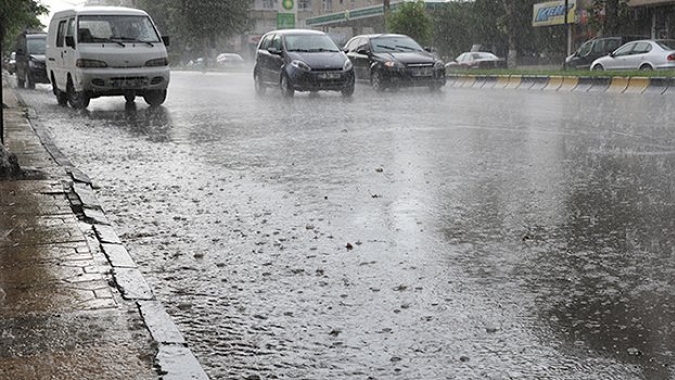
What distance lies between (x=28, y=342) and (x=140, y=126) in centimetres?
1063

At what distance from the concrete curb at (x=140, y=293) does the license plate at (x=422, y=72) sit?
52.6 ft

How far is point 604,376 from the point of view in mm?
3512

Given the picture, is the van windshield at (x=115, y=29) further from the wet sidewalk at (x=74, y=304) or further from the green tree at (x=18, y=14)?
the wet sidewalk at (x=74, y=304)

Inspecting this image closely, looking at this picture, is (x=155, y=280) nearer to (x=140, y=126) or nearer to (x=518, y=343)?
(x=518, y=343)

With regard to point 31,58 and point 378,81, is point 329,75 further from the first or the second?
point 31,58

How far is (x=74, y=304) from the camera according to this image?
4.34 meters

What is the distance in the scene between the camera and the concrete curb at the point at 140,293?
3555 mm

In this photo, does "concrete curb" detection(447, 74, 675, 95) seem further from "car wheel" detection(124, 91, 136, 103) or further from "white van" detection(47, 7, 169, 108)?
"car wheel" detection(124, 91, 136, 103)

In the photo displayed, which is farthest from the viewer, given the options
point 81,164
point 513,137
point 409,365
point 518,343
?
point 513,137

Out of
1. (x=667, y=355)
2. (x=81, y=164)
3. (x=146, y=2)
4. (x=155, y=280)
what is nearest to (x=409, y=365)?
(x=667, y=355)

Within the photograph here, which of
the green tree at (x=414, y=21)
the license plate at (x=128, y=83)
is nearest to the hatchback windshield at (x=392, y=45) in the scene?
the license plate at (x=128, y=83)

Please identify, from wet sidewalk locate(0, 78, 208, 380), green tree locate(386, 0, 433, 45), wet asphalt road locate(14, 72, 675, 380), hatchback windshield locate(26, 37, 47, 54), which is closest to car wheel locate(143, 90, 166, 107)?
wet asphalt road locate(14, 72, 675, 380)

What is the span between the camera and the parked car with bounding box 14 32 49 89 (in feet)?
89.4

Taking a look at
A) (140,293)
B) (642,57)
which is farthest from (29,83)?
(140,293)
